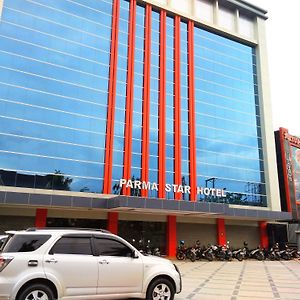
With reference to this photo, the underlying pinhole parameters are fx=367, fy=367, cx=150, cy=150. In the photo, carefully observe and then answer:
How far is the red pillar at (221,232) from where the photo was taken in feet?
97.4

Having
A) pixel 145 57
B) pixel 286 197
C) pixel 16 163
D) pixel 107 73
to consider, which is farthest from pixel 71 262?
pixel 286 197

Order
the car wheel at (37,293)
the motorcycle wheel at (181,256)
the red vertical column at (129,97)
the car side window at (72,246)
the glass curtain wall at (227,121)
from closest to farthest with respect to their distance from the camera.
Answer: the car wheel at (37,293), the car side window at (72,246), the motorcycle wheel at (181,256), the red vertical column at (129,97), the glass curtain wall at (227,121)

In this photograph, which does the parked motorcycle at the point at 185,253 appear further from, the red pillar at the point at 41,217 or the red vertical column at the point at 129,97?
the red pillar at the point at 41,217

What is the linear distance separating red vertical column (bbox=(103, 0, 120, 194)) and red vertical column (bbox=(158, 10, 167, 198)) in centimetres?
401

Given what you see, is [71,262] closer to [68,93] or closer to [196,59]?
[68,93]

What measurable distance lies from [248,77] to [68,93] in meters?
19.0

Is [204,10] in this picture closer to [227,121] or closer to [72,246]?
[227,121]

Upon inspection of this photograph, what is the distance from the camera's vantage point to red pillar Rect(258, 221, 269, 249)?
3228cm

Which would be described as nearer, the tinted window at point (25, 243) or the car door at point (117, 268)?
the tinted window at point (25, 243)

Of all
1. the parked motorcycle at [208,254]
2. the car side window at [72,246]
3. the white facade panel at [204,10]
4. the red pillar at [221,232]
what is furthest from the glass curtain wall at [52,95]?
the car side window at [72,246]

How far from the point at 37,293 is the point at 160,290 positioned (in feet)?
8.70

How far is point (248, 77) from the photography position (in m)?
36.4

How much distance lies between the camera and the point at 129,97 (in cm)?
2819

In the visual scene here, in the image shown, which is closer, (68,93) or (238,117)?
(68,93)
